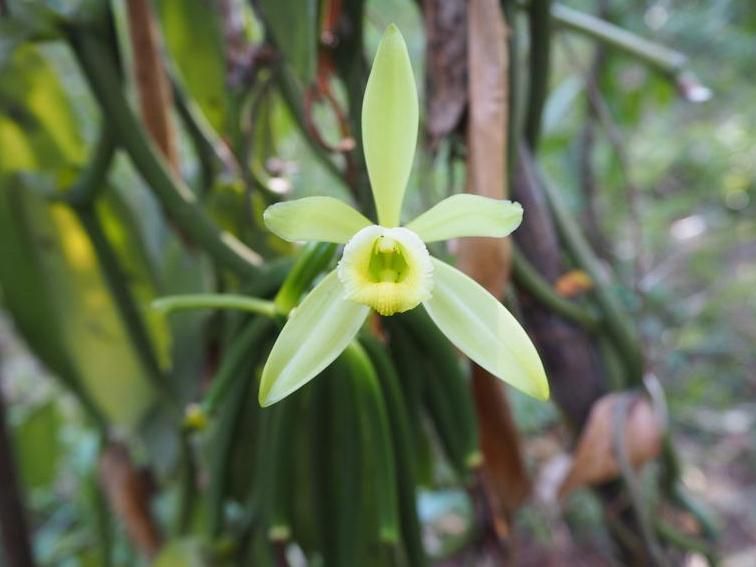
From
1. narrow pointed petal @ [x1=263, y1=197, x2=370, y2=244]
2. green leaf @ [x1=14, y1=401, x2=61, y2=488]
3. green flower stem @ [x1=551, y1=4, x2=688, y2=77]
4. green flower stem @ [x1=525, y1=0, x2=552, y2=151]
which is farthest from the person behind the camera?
green leaf @ [x1=14, y1=401, x2=61, y2=488]

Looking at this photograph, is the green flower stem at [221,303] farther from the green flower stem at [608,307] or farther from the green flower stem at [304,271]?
the green flower stem at [608,307]

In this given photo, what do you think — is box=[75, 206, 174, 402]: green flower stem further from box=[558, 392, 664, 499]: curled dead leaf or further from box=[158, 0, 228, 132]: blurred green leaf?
box=[558, 392, 664, 499]: curled dead leaf

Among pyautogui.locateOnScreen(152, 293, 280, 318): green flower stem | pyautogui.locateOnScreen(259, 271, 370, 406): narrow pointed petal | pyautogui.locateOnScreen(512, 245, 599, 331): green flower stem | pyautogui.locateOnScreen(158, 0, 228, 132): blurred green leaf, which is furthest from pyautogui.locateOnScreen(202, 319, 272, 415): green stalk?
pyautogui.locateOnScreen(158, 0, 228, 132): blurred green leaf

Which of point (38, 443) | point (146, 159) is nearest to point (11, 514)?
point (38, 443)

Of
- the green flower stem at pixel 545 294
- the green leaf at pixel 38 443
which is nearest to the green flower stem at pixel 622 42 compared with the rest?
the green flower stem at pixel 545 294

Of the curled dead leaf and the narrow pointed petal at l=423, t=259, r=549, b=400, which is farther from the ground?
the narrow pointed petal at l=423, t=259, r=549, b=400
